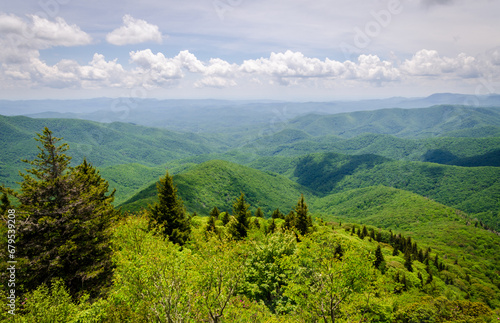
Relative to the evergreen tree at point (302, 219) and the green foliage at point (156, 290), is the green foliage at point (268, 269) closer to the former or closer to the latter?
the green foliage at point (156, 290)

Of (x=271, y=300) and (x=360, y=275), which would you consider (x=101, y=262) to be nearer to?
(x=271, y=300)

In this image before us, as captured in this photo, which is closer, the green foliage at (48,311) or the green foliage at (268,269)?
the green foliage at (48,311)

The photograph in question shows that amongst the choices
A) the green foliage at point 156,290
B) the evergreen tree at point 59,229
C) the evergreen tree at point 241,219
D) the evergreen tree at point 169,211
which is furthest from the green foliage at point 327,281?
the evergreen tree at point 59,229

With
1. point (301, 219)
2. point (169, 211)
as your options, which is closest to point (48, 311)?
point (169, 211)

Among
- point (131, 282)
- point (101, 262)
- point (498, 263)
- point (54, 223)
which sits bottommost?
point (498, 263)

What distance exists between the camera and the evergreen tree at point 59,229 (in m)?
25.0

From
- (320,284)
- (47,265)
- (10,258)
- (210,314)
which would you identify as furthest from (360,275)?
(10,258)

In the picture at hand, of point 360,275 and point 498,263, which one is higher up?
point 360,275

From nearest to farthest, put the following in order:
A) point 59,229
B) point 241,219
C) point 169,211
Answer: point 59,229 → point 169,211 → point 241,219

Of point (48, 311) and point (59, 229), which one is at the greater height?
point (59, 229)

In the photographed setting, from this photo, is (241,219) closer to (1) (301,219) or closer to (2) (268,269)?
(1) (301,219)

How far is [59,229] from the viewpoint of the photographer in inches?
1053

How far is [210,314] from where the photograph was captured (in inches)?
703

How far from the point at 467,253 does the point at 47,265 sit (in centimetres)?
21582
